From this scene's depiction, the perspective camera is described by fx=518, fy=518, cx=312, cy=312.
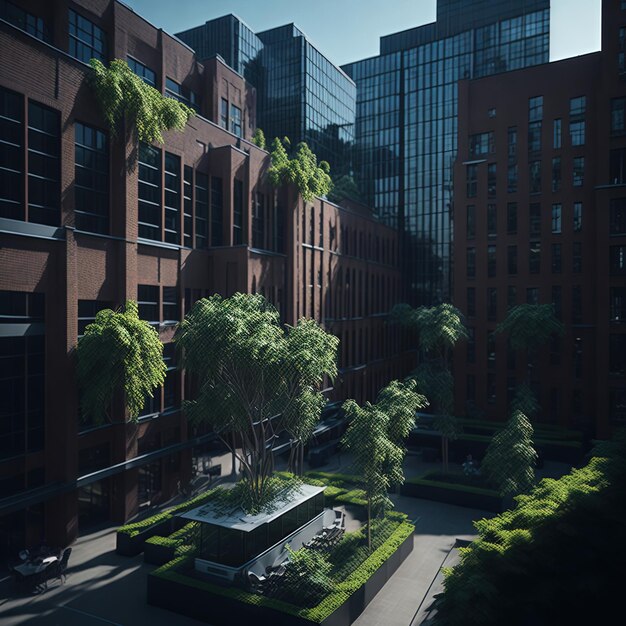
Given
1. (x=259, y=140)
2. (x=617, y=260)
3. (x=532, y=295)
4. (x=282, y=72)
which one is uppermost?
(x=282, y=72)

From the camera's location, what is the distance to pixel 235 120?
133 feet

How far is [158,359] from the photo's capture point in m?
24.6

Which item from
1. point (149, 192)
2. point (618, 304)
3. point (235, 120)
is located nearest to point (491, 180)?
point (618, 304)

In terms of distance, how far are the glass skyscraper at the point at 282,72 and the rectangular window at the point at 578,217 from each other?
37.4 metres

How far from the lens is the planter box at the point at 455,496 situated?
28261 mm

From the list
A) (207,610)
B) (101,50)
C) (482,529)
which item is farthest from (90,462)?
(101,50)

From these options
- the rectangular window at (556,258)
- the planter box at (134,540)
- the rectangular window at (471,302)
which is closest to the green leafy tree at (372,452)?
the planter box at (134,540)

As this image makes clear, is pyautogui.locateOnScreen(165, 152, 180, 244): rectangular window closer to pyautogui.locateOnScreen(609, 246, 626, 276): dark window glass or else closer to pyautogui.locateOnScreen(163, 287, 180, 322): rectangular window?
pyautogui.locateOnScreen(163, 287, 180, 322): rectangular window

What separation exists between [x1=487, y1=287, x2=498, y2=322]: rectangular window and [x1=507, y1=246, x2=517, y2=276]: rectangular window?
2.23 metres

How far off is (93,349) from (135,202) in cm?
837

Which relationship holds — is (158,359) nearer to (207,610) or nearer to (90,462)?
(90,462)

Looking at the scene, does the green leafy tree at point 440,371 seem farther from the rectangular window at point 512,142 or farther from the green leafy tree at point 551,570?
the green leafy tree at point 551,570

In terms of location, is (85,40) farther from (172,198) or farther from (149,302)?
(149,302)

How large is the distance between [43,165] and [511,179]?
126 ft
